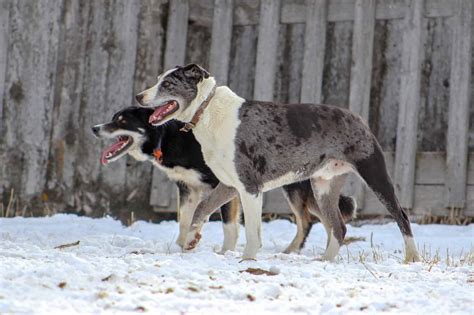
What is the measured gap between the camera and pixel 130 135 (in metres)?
9.98

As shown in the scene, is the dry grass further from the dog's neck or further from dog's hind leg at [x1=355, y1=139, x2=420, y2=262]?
the dog's neck

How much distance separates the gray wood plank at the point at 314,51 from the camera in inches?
444

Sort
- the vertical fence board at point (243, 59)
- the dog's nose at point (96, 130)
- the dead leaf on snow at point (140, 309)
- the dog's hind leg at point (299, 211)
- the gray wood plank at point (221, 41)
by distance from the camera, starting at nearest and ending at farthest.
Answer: the dead leaf on snow at point (140, 309)
the dog's hind leg at point (299, 211)
the dog's nose at point (96, 130)
the gray wood plank at point (221, 41)
the vertical fence board at point (243, 59)

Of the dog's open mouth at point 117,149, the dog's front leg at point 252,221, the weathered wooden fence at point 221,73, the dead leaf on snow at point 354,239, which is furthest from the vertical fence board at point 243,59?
the dog's front leg at point 252,221

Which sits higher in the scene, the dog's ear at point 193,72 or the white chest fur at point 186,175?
the dog's ear at point 193,72

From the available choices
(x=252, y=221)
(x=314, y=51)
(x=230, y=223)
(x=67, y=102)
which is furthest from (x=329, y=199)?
(x=67, y=102)

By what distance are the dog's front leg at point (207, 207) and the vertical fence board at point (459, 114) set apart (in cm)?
279

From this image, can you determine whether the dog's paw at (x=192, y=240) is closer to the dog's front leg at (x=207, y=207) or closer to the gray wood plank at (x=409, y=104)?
the dog's front leg at (x=207, y=207)

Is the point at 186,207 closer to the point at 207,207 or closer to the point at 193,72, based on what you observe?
the point at 207,207

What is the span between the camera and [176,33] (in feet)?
38.5

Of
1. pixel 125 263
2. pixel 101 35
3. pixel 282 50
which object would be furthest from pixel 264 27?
pixel 125 263

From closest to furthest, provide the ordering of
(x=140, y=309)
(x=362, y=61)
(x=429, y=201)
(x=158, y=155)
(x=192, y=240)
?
(x=140, y=309) → (x=192, y=240) → (x=158, y=155) → (x=429, y=201) → (x=362, y=61)

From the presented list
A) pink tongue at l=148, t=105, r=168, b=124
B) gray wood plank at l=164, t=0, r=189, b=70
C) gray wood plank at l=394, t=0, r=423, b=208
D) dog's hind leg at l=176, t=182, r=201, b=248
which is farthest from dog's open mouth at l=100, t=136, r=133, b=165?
A: gray wood plank at l=394, t=0, r=423, b=208

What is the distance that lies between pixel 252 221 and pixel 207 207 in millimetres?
895
